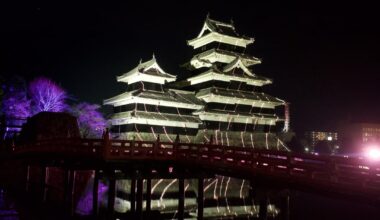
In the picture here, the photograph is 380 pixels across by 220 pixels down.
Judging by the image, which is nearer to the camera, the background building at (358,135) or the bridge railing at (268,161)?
the bridge railing at (268,161)

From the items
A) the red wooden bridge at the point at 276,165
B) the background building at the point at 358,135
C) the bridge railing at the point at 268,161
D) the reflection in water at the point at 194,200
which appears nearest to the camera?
the red wooden bridge at the point at 276,165

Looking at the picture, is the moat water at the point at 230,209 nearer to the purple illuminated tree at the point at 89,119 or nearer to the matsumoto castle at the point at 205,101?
the matsumoto castle at the point at 205,101

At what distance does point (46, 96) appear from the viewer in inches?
1873

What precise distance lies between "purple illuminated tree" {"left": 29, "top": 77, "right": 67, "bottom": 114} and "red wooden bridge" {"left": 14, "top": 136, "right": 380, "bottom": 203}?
26.4 metres

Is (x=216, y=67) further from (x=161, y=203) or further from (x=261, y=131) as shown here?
(x=161, y=203)

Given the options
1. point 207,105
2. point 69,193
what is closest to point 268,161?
point 69,193

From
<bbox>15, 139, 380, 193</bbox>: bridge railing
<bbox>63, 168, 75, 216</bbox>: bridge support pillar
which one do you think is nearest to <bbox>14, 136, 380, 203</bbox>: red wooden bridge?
<bbox>15, 139, 380, 193</bbox>: bridge railing

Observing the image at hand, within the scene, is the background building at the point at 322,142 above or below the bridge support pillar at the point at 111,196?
above

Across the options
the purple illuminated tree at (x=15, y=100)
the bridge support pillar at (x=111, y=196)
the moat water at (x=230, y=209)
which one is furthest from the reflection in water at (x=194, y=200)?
the purple illuminated tree at (x=15, y=100)

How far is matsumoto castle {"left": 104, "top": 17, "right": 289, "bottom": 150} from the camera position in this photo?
129ft

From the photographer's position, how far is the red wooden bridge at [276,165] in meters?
A: 11.2

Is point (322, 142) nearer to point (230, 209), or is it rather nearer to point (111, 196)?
point (230, 209)

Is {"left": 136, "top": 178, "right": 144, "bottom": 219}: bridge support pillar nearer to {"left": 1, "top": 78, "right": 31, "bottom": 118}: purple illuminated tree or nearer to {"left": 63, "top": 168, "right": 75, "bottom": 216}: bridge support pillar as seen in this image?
{"left": 63, "top": 168, "right": 75, "bottom": 216}: bridge support pillar

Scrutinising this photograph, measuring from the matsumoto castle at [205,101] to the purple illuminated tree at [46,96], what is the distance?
816 centimetres
